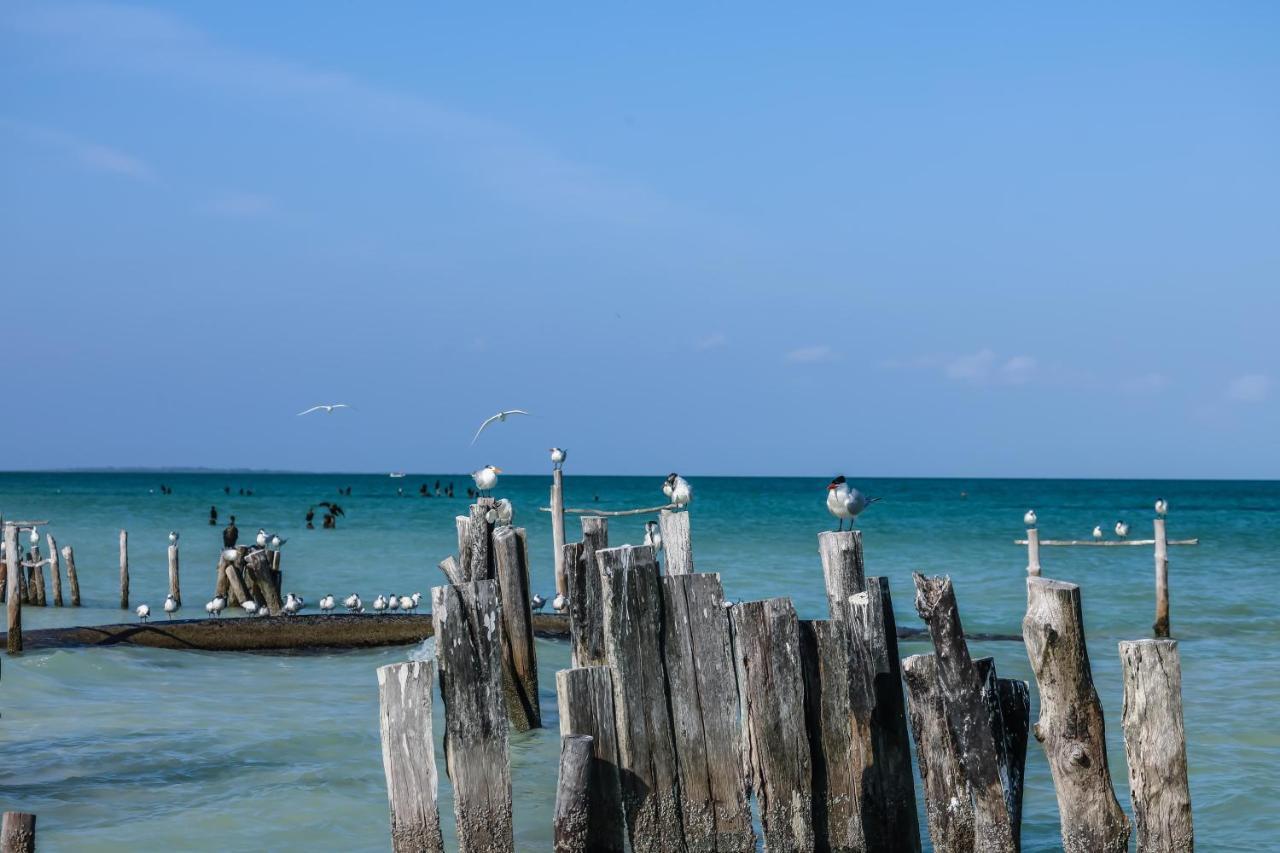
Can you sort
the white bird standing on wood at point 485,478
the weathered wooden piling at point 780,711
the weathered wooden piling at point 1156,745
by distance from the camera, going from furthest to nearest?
1. the white bird standing on wood at point 485,478
2. the weathered wooden piling at point 780,711
3. the weathered wooden piling at point 1156,745

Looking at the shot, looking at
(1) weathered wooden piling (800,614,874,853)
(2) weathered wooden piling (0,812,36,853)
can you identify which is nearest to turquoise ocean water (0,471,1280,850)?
(1) weathered wooden piling (800,614,874,853)

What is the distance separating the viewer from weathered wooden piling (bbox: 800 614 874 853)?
646 cm

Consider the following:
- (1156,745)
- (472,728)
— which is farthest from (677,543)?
(1156,745)

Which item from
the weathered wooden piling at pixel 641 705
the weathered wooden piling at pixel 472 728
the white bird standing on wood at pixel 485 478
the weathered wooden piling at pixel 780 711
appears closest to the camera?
the weathered wooden piling at pixel 472 728

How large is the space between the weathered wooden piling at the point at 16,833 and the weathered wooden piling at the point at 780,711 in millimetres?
Result: 3134

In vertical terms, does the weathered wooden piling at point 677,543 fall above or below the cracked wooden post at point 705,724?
above

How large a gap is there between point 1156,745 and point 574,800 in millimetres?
2451

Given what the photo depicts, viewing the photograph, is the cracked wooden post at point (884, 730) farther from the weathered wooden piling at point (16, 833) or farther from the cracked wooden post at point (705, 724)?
the weathered wooden piling at point (16, 833)

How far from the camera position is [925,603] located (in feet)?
19.4

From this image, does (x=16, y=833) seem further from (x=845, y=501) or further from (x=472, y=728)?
(x=845, y=501)

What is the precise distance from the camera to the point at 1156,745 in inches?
222

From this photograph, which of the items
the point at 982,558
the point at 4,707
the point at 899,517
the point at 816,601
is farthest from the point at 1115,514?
the point at 4,707

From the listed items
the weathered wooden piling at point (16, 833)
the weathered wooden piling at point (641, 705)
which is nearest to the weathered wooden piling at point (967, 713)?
the weathered wooden piling at point (641, 705)

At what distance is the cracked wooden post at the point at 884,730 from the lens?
6488 millimetres
